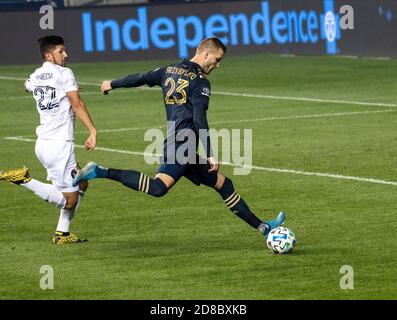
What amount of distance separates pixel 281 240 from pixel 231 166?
668 centimetres

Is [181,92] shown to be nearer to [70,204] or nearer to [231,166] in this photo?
[70,204]

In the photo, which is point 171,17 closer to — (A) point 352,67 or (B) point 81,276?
(A) point 352,67

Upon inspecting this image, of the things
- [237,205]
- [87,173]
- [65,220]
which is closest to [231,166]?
[65,220]

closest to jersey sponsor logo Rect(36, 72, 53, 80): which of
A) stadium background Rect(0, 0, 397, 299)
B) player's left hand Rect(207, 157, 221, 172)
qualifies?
stadium background Rect(0, 0, 397, 299)

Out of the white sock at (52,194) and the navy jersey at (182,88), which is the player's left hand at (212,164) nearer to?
the navy jersey at (182,88)

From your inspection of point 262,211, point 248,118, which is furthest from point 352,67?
point 262,211

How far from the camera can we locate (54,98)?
13.2 meters

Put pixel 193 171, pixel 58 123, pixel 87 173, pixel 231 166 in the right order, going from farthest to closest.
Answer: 1. pixel 231 166
2. pixel 58 123
3. pixel 193 171
4. pixel 87 173

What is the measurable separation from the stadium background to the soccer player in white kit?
52cm

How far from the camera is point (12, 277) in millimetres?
11648

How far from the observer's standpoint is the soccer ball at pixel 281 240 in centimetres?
1243

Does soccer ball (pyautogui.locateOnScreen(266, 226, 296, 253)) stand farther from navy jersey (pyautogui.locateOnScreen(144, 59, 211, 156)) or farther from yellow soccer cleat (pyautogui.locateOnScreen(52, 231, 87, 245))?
yellow soccer cleat (pyautogui.locateOnScreen(52, 231, 87, 245))

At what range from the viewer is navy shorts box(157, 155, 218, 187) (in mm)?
12656

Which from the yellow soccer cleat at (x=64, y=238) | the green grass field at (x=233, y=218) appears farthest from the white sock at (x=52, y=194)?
the green grass field at (x=233, y=218)
